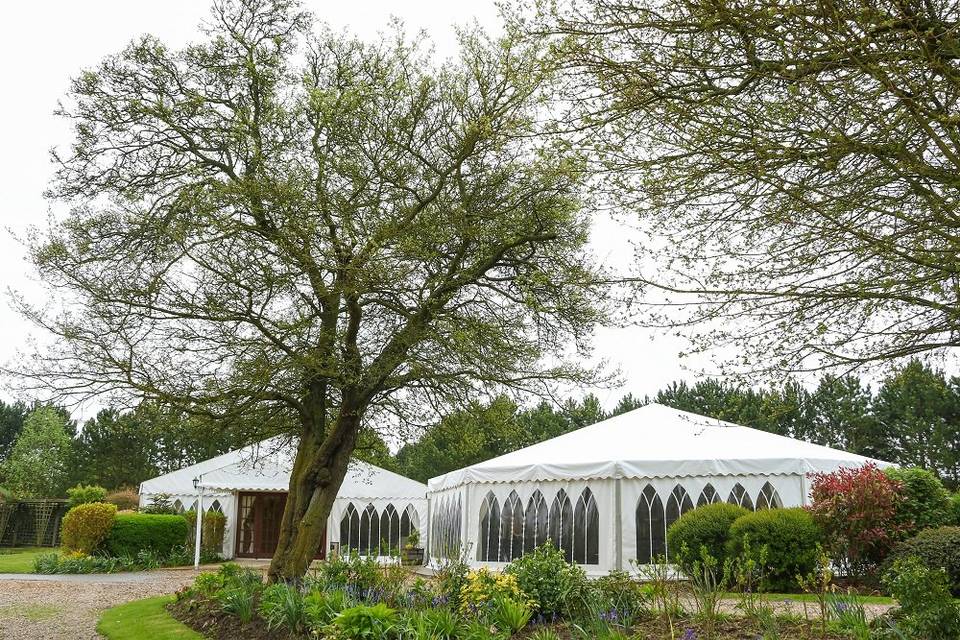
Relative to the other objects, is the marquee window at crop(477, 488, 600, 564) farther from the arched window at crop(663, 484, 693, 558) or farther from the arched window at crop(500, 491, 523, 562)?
the arched window at crop(663, 484, 693, 558)

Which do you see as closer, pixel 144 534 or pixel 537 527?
pixel 537 527

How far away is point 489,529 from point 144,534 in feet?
37.4

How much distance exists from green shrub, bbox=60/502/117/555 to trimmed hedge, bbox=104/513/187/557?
0.36 metres

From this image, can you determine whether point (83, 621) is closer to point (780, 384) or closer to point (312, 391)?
point (312, 391)

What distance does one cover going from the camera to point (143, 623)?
404 inches

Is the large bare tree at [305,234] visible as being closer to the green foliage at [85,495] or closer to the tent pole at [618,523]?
the tent pole at [618,523]

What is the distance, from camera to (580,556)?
46.3 feet

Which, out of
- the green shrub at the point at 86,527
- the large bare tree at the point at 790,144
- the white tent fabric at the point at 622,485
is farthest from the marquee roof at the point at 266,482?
the large bare tree at the point at 790,144

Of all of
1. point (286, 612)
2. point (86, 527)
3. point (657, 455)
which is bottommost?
A: point (286, 612)

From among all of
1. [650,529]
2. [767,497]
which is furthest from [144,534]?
[767,497]

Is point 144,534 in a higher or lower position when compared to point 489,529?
lower

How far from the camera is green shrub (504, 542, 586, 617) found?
7191mm

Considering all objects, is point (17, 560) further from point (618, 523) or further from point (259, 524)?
point (618, 523)

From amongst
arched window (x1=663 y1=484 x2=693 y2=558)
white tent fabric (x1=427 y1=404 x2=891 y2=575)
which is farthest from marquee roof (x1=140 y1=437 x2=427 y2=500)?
arched window (x1=663 y1=484 x2=693 y2=558)
